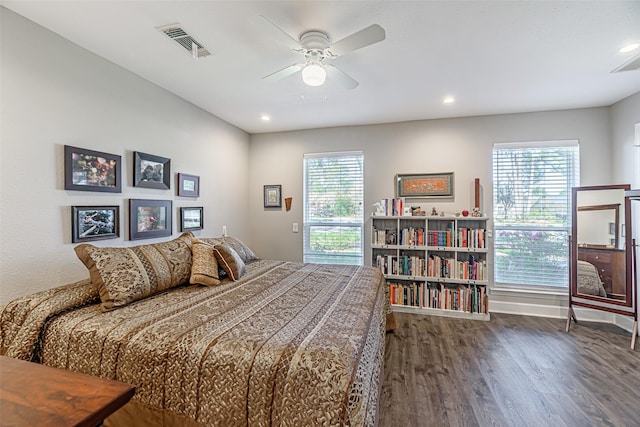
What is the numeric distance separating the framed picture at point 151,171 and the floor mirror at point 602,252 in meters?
4.66

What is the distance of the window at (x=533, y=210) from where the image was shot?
3.64 m

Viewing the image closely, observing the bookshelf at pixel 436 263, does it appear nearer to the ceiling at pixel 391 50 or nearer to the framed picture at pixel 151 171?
the ceiling at pixel 391 50

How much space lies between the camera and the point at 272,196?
181 inches

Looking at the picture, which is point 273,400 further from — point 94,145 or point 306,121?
point 306,121

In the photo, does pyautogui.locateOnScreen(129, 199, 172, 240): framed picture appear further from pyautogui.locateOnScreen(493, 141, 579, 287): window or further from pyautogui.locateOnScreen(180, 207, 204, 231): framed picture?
pyautogui.locateOnScreen(493, 141, 579, 287): window

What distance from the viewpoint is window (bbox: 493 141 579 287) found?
364 centimetres

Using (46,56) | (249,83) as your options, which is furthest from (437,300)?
(46,56)

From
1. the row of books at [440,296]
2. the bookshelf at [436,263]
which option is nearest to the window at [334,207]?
the bookshelf at [436,263]

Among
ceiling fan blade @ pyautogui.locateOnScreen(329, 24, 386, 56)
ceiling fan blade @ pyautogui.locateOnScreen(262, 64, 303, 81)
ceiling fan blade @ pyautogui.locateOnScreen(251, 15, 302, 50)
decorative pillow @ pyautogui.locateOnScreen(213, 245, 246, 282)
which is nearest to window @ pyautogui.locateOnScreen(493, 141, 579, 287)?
ceiling fan blade @ pyautogui.locateOnScreen(329, 24, 386, 56)

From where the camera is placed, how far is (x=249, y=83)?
285 centimetres

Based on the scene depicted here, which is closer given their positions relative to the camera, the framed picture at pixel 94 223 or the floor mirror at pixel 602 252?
the framed picture at pixel 94 223

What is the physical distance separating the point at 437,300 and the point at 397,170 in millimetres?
1888

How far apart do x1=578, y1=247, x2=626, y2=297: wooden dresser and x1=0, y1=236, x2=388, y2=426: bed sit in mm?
2920

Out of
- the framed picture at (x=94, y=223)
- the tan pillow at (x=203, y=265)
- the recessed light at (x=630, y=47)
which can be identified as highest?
the recessed light at (x=630, y=47)
